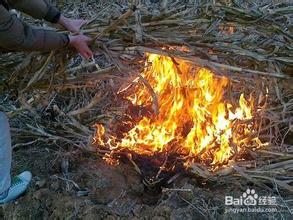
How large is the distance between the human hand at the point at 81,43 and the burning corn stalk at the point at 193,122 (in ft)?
1.70

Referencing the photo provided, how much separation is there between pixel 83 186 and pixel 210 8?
4.27ft

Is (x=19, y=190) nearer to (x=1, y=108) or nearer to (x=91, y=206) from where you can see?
(x=91, y=206)

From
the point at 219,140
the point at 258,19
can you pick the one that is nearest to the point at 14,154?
the point at 219,140

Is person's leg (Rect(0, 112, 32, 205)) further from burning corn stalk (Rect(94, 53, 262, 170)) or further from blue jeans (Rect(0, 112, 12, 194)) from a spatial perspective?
burning corn stalk (Rect(94, 53, 262, 170))

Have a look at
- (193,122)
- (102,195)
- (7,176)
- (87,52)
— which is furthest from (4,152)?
(193,122)

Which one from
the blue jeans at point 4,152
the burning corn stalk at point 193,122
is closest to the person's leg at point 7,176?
the blue jeans at point 4,152

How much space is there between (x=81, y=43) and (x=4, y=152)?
2.62ft

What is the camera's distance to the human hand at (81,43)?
2389 mm

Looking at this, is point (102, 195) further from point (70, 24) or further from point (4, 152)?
point (70, 24)

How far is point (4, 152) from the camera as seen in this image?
2.68 metres

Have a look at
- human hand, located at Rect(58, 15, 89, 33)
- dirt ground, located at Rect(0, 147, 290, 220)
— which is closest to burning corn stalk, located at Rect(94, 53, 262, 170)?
dirt ground, located at Rect(0, 147, 290, 220)

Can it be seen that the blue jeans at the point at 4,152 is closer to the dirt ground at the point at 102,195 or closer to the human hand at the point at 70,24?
the dirt ground at the point at 102,195

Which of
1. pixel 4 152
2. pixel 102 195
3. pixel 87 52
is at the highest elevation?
pixel 87 52

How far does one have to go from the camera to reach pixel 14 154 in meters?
3.23
